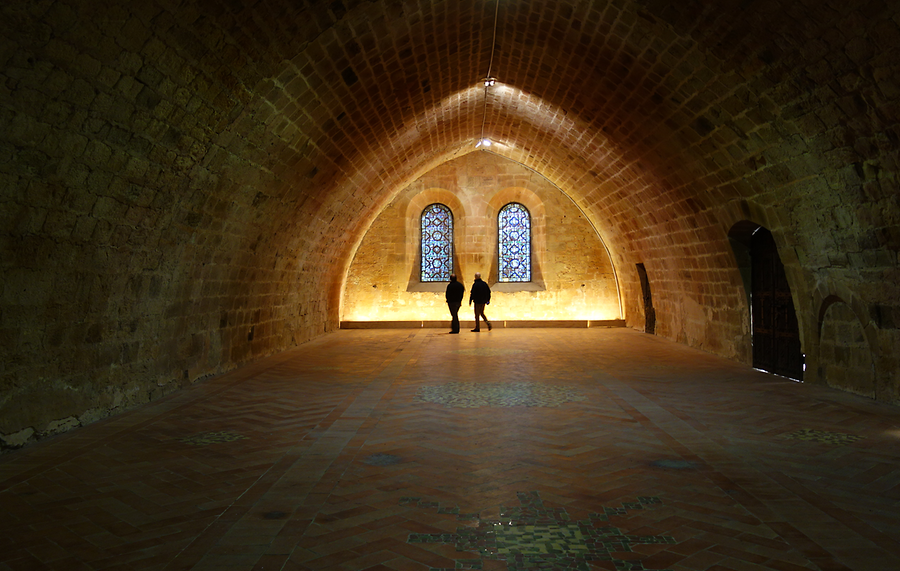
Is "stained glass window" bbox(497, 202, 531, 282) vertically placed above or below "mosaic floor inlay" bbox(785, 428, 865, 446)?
above

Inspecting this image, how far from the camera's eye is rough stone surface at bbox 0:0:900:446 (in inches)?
183

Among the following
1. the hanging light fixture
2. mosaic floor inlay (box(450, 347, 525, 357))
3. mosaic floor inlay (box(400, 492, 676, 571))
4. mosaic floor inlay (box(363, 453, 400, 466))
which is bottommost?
mosaic floor inlay (box(400, 492, 676, 571))

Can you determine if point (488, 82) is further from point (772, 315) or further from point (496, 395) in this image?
point (496, 395)

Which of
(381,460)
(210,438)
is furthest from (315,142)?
(381,460)

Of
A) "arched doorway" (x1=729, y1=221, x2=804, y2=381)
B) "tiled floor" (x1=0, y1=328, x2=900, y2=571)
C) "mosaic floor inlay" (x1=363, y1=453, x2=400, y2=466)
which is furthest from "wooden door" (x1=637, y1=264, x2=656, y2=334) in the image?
"mosaic floor inlay" (x1=363, y1=453, x2=400, y2=466)

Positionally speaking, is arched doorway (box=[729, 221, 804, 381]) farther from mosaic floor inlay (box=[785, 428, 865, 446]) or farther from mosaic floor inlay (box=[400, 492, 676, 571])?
mosaic floor inlay (box=[400, 492, 676, 571])

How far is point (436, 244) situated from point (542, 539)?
1613 centimetres

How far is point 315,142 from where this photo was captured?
8695mm

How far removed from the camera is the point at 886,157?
5.65 m

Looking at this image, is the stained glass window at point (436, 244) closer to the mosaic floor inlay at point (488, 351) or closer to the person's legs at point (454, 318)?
the person's legs at point (454, 318)

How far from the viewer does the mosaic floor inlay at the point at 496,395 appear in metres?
6.62

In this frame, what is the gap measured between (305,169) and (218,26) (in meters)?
4.15

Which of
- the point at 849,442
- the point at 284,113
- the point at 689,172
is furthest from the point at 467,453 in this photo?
the point at 689,172

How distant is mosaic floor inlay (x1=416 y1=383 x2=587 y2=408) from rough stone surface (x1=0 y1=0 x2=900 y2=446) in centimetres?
301
